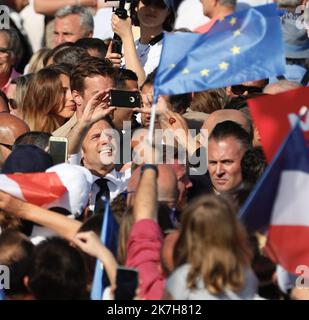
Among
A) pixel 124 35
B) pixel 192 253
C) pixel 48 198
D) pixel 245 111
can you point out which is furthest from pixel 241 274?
pixel 124 35

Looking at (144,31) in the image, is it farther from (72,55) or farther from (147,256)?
(147,256)

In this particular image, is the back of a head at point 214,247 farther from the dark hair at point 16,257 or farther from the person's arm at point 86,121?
the person's arm at point 86,121

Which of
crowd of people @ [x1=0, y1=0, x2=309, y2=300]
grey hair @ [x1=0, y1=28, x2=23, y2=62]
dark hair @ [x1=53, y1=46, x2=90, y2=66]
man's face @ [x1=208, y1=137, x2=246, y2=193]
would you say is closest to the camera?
crowd of people @ [x1=0, y1=0, x2=309, y2=300]

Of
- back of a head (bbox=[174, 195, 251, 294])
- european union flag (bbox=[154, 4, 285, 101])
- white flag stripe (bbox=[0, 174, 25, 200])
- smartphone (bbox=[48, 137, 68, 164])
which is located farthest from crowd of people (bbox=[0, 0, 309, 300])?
european union flag (bbox=[154, 4, 285, 101])

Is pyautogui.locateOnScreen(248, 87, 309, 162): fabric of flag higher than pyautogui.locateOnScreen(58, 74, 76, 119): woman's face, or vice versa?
pyautogui.locateOnScreen(58, 74, 76, 119): woman's face

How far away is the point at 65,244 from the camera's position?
6.16 meters

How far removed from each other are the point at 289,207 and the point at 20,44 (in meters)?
6.34

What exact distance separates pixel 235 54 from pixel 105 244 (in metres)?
1.35

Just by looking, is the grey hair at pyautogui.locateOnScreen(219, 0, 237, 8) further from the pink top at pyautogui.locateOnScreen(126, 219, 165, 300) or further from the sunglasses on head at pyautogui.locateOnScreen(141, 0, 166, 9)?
the pink top at pyautogui.locateOnScreen(126, 219, 165, 300)

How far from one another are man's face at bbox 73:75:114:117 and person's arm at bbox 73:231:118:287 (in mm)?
2799

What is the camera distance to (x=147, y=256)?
615cm

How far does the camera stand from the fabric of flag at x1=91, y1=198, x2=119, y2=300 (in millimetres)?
6211

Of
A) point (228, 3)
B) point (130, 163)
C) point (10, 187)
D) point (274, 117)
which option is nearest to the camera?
point (274, 117)

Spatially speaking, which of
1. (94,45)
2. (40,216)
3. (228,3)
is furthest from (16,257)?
(228,3)
